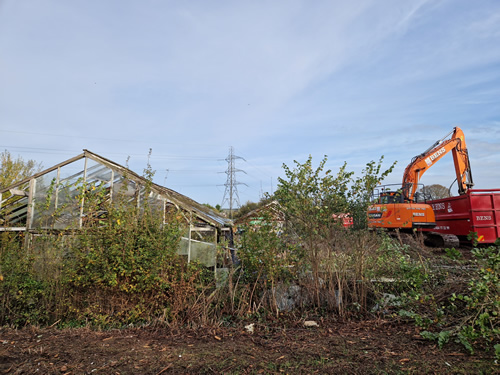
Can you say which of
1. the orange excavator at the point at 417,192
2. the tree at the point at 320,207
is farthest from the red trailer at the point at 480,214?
the tree at the point at 320,207

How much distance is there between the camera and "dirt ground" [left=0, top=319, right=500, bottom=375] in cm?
428

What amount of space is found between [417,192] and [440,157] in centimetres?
197

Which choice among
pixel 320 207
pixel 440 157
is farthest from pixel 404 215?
pixel 320 207

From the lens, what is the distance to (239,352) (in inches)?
192

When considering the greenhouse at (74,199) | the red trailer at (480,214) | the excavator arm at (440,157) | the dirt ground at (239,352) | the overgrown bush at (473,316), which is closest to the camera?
the dirt ground at (239,352)

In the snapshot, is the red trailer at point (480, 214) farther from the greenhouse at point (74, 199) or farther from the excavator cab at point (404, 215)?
the greenhouse at point (74, 199)

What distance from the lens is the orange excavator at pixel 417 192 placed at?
13.4m

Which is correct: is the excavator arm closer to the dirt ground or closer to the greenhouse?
the greenhouse

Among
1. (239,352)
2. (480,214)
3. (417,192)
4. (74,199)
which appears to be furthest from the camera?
(417,192)

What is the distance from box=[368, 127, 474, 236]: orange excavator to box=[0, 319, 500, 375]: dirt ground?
7.96 metres

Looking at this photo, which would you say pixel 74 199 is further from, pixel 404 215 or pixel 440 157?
pixel 440 157

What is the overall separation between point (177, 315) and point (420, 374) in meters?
4.15

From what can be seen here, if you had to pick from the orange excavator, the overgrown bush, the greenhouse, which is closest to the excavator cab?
the orange excavator

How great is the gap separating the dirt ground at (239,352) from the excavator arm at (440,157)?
34.2ft
